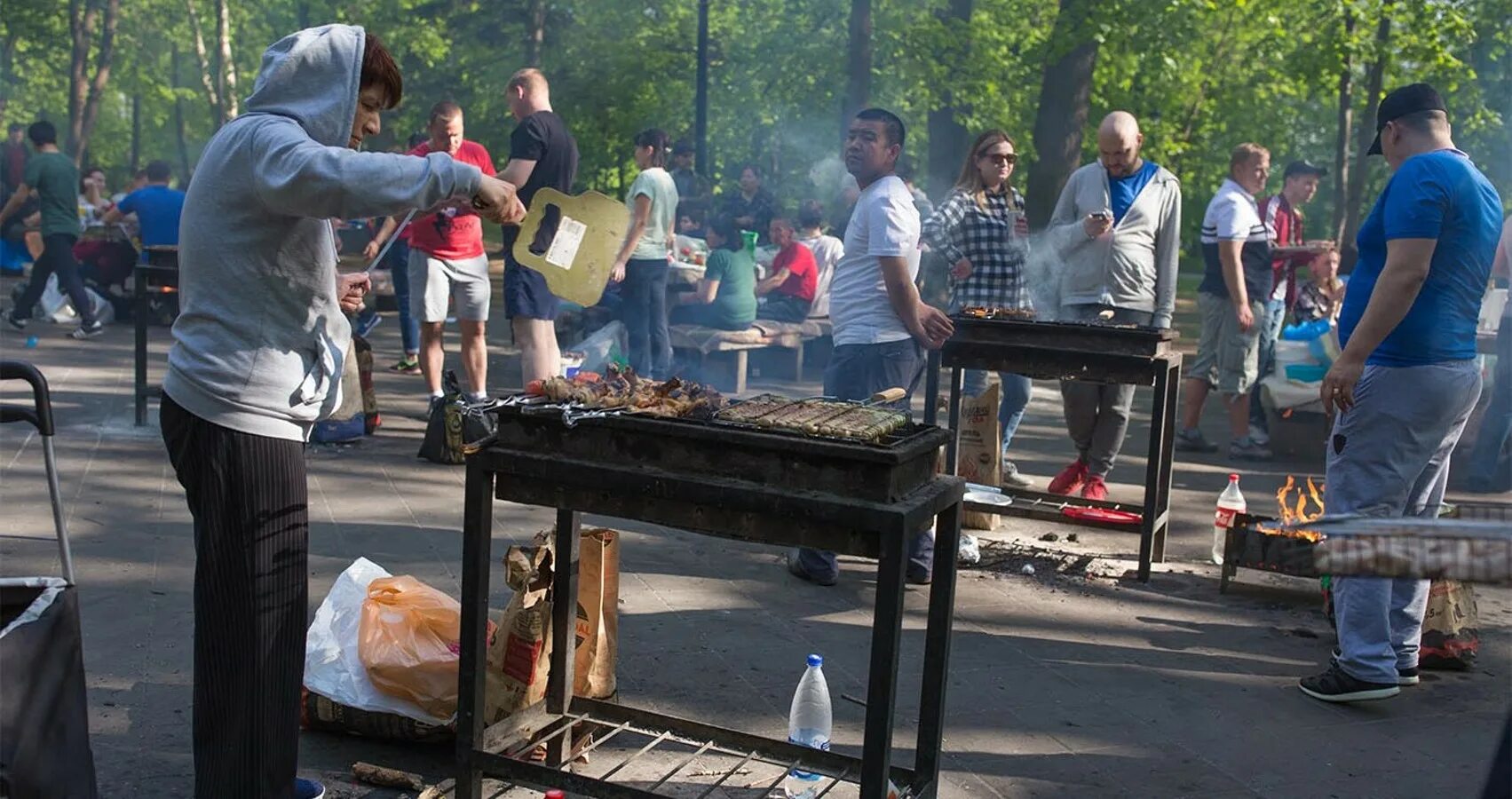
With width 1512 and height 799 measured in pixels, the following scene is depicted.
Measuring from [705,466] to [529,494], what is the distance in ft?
1.65

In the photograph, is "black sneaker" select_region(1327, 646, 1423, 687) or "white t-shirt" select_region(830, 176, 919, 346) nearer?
"black sneaker" select_region(1327, 646, 1423, 687)

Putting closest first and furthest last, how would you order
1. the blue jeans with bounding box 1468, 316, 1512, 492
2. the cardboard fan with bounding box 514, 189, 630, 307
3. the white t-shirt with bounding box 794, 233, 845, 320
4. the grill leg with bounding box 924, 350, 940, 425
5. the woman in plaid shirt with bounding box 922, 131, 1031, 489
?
the cardboard fan with bounding box 514, 189, 630, 307 → the grill leg with bounding box 924, 350, 940, 425 → the woman in plaid shirt with bounding box 922, 131, 1031, 489 → the blue jeans with bounding box 1468, 316, 1512, 492 → the white t-shirt with bounding box 794, 233, 845, 320

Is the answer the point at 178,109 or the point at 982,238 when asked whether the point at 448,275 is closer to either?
the point at 982,238

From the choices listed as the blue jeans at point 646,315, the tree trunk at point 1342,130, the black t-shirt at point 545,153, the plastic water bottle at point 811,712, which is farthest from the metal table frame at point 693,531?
the tree trunk at point 1342,130

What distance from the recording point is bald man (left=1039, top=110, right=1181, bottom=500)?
7215 mm

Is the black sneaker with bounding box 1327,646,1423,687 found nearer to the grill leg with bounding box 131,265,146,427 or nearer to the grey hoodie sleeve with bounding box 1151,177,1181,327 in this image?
the grey hoodie sleeve with bounding box 1151,177,1181,327

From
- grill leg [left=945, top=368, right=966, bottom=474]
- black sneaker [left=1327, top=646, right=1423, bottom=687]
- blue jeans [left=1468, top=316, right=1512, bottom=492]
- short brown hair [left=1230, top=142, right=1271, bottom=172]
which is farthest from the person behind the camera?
short brown hair [left=1230, top=142, right=1271, bottom=172]

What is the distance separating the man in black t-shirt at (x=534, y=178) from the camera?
26.0 ft

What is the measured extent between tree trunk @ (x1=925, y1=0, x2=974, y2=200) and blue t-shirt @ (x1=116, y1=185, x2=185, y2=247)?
10.7 meters

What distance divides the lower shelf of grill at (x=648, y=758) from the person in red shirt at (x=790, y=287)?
8.81m

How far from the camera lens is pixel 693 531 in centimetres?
320

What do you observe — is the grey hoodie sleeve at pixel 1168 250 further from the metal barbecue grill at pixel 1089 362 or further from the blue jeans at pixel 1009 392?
the metal barbecue grill at pixel 1089 362

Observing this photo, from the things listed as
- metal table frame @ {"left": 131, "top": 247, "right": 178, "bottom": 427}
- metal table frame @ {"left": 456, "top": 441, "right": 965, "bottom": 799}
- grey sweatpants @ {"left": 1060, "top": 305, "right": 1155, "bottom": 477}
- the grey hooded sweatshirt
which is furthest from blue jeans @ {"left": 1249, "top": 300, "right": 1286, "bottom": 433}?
the grey hooded sweatshirt

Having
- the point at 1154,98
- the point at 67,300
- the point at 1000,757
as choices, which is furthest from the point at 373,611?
the point at 1154,98
